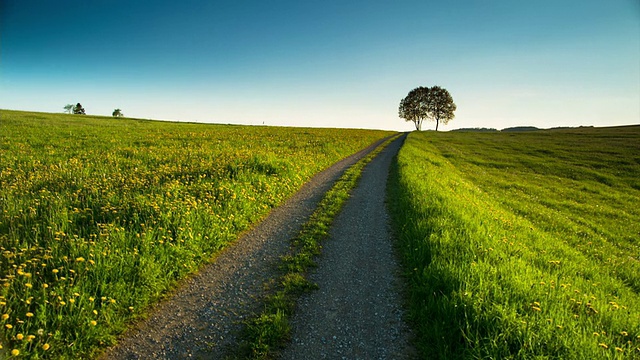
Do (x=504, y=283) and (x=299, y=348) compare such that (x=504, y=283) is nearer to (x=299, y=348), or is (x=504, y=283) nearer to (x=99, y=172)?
(x=299, y=348)

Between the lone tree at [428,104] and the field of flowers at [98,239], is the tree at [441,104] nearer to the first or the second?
the lone tree at [428,104]

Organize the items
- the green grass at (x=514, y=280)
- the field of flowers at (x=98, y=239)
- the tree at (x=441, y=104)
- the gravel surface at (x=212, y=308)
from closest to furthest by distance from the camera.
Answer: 1. the green grass at (x=514, y=280)
2. the field of flowers at (x=98, y=239)
3. the gravel surface at (x=212, y=308)
4. the tree at (x=441, y=104)

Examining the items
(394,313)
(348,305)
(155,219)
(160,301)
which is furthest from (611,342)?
(155,219)

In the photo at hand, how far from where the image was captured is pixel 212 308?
535 centimetres

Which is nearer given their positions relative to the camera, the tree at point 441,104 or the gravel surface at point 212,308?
the gravel surface at point 212,308

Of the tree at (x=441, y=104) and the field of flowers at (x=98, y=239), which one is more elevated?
the tree at (x=441, y=104)

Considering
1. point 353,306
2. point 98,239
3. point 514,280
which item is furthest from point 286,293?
point 514,280

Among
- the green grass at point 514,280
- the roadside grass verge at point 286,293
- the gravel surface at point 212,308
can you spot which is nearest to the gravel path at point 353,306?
the roadside grass verge at point 286,293

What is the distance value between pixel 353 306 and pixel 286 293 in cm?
140

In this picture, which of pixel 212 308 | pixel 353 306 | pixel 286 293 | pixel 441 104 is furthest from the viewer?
pixel 441 104

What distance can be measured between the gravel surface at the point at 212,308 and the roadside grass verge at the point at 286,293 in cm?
26

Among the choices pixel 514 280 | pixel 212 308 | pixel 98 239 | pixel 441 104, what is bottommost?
pixel 212 308

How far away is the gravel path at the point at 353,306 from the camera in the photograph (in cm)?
450

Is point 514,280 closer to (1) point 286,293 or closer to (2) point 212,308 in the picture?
(1) point 286,293
